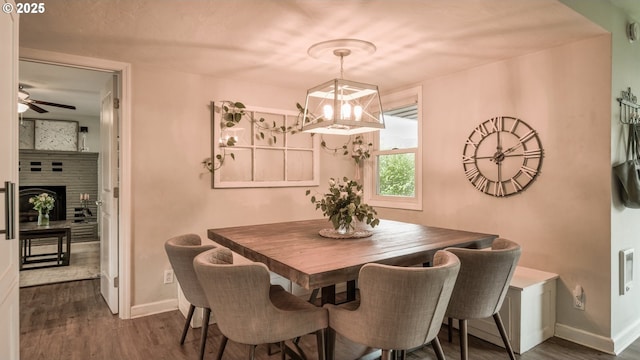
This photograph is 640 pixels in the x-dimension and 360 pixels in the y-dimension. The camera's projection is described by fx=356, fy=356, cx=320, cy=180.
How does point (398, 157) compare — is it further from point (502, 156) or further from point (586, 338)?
point (586, 338)

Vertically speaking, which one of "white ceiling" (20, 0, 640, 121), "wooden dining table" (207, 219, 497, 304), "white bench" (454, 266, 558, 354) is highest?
"white ceiling" (20, 0, 640, 121)

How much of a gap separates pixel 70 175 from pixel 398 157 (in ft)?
20.1

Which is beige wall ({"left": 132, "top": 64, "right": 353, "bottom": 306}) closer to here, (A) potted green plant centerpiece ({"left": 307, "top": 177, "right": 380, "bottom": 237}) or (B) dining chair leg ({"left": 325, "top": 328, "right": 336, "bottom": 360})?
(A) potted green plant centerpiece ({"left": 307, "top": 177, "right": 380, "bottom": 237})

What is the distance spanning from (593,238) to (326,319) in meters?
2.06

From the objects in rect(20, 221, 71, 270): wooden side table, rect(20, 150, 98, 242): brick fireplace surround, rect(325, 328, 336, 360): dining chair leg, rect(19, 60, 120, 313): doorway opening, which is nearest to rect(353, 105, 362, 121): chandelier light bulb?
rect(325, 328, 336, 360): dining chair leg

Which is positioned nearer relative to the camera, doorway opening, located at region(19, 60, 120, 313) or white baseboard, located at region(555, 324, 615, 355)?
white baseboard, located at region(555, 324, 615, 355)

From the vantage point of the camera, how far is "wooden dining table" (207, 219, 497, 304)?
1.63m

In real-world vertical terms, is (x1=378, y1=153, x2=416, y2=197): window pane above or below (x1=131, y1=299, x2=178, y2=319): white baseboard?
above

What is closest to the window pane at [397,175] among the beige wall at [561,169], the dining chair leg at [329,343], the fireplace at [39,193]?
the beige wall at [561,169]

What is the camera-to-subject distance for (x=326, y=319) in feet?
5.89

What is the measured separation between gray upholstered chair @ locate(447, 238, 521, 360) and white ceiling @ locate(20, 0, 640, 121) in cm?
139

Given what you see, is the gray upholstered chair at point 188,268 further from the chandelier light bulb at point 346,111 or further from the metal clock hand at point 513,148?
the metal clock hand at point 513,148

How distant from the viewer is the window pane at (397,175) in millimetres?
4023

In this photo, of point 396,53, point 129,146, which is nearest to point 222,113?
point 129,146
